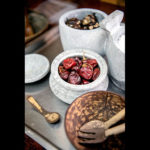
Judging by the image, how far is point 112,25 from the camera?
0.74 m

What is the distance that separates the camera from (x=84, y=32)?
2.61 feet

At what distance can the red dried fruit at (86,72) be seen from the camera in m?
0.76

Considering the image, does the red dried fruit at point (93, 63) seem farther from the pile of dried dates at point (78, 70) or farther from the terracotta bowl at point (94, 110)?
the terracotta bowl at point (94, 110)

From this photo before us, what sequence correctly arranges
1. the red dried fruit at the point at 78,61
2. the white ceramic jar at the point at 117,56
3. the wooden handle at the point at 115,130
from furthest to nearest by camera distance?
1. the red dried fruit at the point at 78,61
2. the white ceramic jar at the point at 117,56
3. the wooden handle at the point at 115,130

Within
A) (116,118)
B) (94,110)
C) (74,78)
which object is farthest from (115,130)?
(74,78)

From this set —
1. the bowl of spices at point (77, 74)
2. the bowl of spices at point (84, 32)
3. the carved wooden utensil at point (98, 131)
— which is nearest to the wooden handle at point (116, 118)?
the carved wooden utensil at point (98, 131)

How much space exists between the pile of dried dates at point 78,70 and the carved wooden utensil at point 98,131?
0.21 m

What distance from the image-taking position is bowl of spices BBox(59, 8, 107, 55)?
804 mm

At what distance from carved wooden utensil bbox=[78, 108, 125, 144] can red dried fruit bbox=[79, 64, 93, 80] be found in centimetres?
22

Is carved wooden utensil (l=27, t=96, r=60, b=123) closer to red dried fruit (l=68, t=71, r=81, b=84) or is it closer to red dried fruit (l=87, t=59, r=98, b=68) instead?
red dried fruit (l=68, t=71, r=81, b=84)
